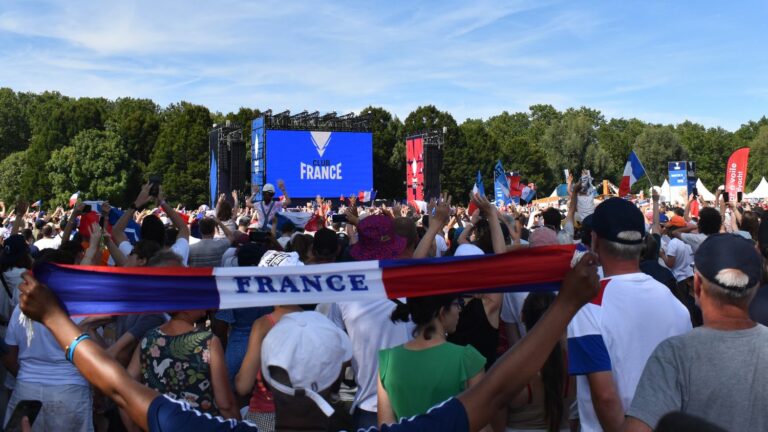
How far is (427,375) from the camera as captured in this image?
9.66ft

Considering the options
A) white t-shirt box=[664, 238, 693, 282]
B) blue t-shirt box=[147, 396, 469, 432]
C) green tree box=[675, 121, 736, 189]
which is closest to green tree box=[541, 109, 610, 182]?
green tree box=[675, 121, 736, 189]

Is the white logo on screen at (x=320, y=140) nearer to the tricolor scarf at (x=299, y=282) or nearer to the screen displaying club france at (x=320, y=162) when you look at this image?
the screen displaying club france at (x=320, y=162)

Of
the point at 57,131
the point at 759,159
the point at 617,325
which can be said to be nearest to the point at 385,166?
the point at 57,131

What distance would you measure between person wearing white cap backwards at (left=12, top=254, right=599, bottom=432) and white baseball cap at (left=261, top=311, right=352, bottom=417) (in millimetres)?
599

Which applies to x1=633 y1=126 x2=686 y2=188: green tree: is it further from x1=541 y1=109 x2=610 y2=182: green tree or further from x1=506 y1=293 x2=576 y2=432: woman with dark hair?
x1=506 y1=293 x2=576 y2=432: woman with dark hair

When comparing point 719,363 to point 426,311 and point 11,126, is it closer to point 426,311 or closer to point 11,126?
point 426,311

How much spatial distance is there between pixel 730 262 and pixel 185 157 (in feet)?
185

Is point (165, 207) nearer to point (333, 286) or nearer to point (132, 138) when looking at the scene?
point (333, 286)

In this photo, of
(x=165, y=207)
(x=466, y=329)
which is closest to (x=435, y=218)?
(x=466, y=329)

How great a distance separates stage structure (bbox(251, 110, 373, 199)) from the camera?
36344mm

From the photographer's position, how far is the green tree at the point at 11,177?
68.8 meters

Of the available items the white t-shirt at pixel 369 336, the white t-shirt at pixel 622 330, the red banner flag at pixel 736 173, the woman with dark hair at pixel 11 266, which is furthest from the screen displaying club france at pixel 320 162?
the white t-shirt at pixel 622 330

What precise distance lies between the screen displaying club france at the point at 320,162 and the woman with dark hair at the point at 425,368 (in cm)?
3305

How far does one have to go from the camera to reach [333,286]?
102 inches
